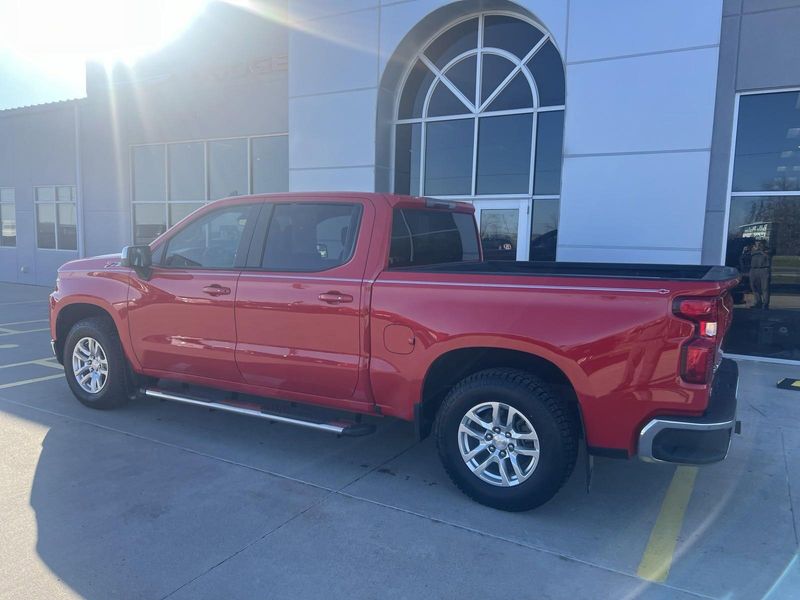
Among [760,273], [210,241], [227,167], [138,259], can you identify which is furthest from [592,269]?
[227,167]

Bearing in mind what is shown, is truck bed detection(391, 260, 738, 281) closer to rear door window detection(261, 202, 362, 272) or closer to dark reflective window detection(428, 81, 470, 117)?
rear door window detection(261, 202, 362, 272)

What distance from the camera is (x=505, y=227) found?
32.7 ft

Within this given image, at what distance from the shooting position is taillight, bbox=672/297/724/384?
312 cm

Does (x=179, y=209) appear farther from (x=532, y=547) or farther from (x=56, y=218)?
(x=532, y=547)

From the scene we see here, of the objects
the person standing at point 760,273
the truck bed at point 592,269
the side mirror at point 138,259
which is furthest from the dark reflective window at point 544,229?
the side mirror at point 138,259

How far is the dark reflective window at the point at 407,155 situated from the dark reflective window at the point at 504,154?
4.04 ft

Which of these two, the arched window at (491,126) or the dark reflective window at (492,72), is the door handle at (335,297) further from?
the dark reflective window at (492,72)

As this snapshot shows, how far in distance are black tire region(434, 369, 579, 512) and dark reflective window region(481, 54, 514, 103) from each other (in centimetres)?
743

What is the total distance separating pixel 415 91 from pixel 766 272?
632cm

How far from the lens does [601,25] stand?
8.48m

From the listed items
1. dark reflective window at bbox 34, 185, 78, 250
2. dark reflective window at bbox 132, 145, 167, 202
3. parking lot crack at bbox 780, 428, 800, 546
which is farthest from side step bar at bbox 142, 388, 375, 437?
dark reflective window at bbox 34, 185, 78, 250

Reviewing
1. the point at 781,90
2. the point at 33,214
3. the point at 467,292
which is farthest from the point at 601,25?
the point at 33,214

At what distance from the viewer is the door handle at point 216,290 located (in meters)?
4.67

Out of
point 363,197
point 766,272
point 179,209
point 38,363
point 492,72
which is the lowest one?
point 38,363
